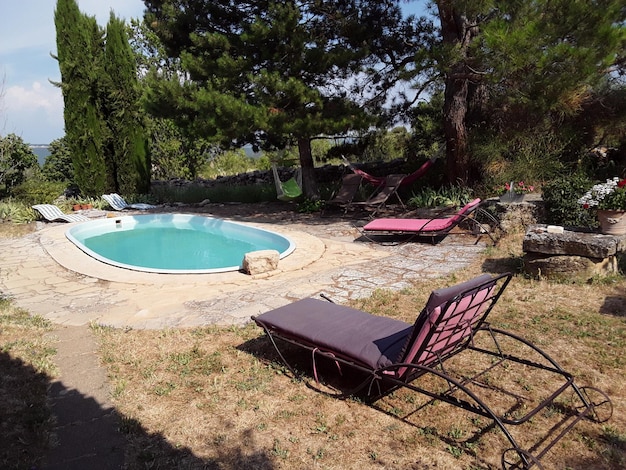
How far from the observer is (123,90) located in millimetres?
12453

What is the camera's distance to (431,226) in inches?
268

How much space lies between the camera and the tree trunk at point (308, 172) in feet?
35.3

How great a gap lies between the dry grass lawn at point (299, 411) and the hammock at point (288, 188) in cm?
647

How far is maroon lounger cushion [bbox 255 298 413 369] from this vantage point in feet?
8.98

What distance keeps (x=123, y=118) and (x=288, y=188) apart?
5354mm

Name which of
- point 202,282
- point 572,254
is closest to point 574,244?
point 572,254

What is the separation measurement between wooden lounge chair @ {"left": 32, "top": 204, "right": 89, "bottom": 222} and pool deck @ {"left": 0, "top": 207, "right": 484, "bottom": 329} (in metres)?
2.35

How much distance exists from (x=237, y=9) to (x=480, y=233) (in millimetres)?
6994


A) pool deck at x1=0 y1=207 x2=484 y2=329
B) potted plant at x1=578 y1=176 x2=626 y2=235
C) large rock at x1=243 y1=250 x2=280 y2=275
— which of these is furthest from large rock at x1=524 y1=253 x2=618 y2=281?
large rock at x1=243 y1=250 x2=280 y2=275

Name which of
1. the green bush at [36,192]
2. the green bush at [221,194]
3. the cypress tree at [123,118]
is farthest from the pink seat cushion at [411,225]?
the green bush at [36,192]

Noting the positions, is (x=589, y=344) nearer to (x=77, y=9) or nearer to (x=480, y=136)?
(x=480, y=136)

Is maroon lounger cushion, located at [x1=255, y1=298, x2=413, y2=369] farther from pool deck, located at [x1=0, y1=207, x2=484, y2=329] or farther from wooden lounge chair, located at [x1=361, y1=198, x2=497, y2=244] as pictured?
wooden lounge chair, located at [x1=361, y1=198, x2=497, y2=244]

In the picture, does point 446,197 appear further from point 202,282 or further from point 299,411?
point 299,411

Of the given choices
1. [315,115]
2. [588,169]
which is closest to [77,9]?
[315,115]
